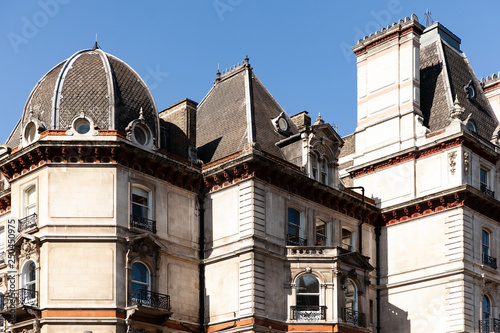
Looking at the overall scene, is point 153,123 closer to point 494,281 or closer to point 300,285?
point 300,285

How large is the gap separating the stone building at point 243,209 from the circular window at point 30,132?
0.41 ft

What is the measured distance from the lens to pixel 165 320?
41.1 metres

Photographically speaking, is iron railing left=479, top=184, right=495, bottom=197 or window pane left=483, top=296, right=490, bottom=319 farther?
iron railing left=479, top=184, right=495, bottom=197

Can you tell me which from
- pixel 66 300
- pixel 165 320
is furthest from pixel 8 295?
pixel 165 320

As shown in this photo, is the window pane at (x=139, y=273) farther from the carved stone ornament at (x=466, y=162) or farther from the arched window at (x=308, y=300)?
the carved stone ornament at (x=466, y=162)

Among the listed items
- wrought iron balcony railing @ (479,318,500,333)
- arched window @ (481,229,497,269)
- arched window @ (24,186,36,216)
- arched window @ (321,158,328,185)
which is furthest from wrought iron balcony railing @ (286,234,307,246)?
arched window @ (24,186,36,216)

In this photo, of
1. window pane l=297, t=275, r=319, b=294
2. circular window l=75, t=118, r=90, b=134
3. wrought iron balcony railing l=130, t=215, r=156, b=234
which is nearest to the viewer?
wrought iron balcony railing l=130, t=215, r=156, b=234

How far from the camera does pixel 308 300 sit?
43250mm

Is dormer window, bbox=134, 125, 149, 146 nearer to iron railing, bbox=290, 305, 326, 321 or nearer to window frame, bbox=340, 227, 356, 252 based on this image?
iron railing, bbox=290, 305, 326, 321

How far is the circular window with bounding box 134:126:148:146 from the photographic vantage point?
141 ft

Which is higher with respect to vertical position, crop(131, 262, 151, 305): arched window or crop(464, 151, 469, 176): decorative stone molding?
crop(464, 151, 469, 176): decorative stone molding

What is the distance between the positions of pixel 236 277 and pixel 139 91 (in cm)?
1022

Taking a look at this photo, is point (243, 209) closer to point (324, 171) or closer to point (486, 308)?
point (324, 171)

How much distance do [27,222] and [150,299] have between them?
259 inches
